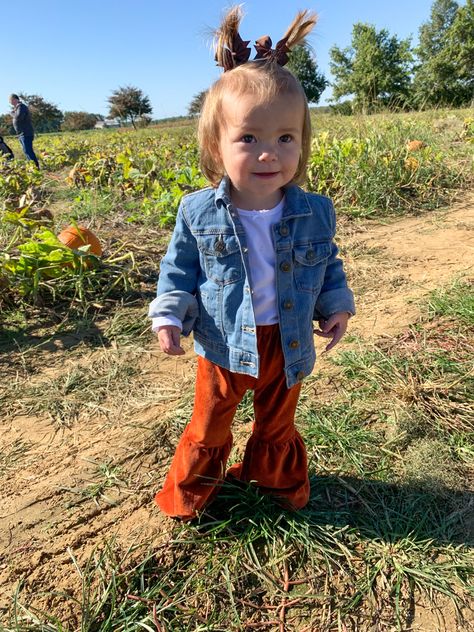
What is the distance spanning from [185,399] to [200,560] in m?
0.89

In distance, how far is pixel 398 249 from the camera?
412 centimetres

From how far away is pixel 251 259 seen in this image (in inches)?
53.0

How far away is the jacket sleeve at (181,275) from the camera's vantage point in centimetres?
135

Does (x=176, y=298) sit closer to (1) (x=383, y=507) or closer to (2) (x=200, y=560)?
(2) (x=200, y=560)

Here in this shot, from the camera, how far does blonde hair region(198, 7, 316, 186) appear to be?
116 centimetres

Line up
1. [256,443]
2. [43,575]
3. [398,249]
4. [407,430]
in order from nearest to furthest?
[43,575] → [256,443] → [407,430] → [398,249]

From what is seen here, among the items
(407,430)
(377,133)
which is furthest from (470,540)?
(377,133)

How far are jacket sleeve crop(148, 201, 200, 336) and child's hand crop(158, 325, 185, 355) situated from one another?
38 millimetres

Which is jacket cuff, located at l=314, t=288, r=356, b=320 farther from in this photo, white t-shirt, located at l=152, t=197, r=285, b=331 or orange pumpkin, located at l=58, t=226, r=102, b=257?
orange pumpkin, located at l=58, t=226, r=102, b=257

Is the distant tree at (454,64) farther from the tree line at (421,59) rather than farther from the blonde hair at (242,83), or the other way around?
the blonde hair at (242,83)

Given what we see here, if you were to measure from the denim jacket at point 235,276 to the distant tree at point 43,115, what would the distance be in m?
36.2

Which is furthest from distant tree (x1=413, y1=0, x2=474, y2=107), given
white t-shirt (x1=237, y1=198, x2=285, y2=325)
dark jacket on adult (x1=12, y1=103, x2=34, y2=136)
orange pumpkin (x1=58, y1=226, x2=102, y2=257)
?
white t-shirt (x1=237, y1=198, x2=285, y2=325)

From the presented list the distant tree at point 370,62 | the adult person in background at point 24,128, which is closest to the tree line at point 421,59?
the distant tree at point 370,62

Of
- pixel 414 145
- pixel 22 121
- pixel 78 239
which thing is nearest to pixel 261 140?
pixel 78 239
